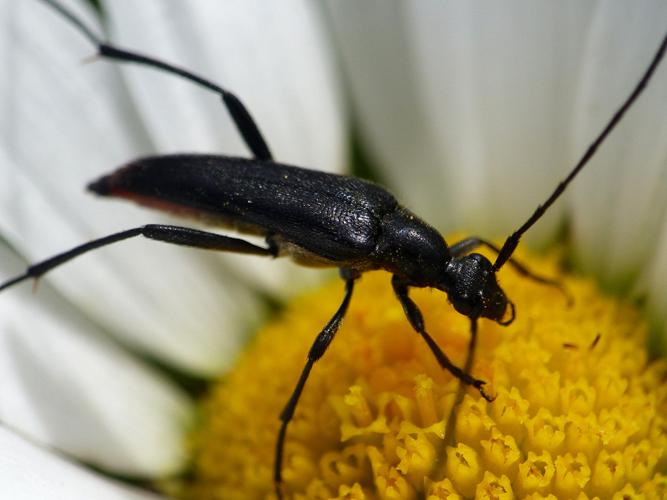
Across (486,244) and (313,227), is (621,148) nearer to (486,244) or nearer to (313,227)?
(486,244)

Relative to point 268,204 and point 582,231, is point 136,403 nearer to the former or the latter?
point 268,204

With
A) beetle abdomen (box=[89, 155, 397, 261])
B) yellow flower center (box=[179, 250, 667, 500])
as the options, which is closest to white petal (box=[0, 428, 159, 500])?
yellow flower center (box=[179, 250, 667, 500])

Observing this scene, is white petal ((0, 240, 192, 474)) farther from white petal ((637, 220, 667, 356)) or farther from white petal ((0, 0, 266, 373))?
white petal ((637, 220, 667, 356))

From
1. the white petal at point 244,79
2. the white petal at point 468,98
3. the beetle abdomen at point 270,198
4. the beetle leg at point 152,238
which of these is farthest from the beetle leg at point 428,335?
the white petal at point 244,79

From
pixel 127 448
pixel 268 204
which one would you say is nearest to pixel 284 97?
pixel 268 204

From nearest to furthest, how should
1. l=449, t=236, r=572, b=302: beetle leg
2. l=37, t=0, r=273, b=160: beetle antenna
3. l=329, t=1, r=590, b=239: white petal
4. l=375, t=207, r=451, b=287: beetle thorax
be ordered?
l=375, t=207, r=451, b=287: beetle thorax < l=449, t=236, r=572, b=302: beetle leg < l=37, t=0, r=273, b=160: beetle antenna < l=329, t=1, r=590, b=239: white petal

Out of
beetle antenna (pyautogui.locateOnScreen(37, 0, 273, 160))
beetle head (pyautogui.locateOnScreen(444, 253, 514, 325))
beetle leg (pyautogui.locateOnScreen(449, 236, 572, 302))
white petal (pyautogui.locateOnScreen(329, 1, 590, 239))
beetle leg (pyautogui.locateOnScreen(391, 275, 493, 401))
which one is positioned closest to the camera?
beetle leg (pyautogui.locateOnScreen(391, 275, 493, 401))
